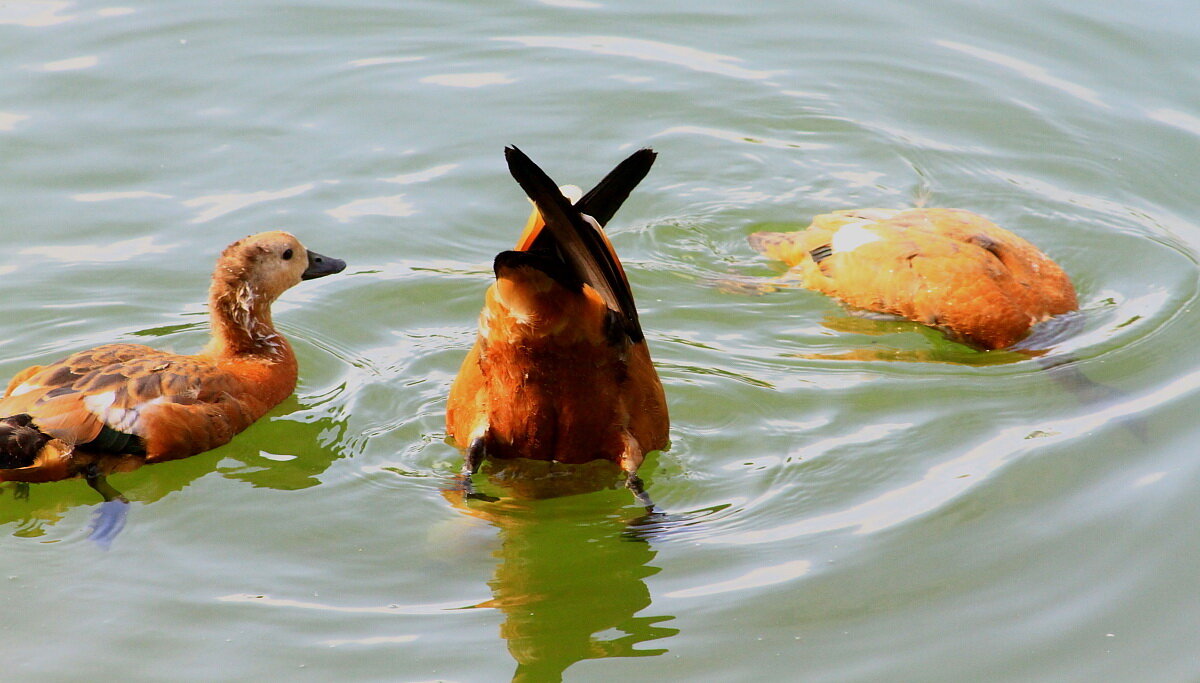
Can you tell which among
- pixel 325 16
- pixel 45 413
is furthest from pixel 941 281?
pixel 325 16

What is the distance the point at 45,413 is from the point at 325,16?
234 inches

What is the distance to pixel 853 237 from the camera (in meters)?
8.06

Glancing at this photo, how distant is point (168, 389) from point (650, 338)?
8.61 ft

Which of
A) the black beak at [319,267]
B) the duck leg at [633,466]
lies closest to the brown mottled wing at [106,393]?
the black beak at [319,267]

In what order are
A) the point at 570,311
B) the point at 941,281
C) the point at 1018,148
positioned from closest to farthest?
the point at 570,311 → the point at 941,281 → the point at 1018,148

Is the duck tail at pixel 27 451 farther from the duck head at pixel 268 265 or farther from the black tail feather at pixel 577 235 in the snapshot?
the black tail feather at pixel 577 235

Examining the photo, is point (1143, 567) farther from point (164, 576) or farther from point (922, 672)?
point (164, 576)

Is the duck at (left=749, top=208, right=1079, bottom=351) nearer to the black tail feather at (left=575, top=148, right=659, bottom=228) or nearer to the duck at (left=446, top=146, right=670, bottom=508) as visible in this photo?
the duck at (left=446, top=146, right=670, bottom=508)

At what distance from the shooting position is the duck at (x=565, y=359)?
5.39 meters

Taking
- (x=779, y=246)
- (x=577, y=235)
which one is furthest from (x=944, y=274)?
(x=577, y=235)

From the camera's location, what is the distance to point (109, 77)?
10.1m

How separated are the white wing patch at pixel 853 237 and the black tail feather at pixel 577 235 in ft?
9.16

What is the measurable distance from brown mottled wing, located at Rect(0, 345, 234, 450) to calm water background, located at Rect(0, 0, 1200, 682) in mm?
333

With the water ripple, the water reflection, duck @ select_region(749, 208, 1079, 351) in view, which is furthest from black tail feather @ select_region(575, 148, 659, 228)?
the water ripple
